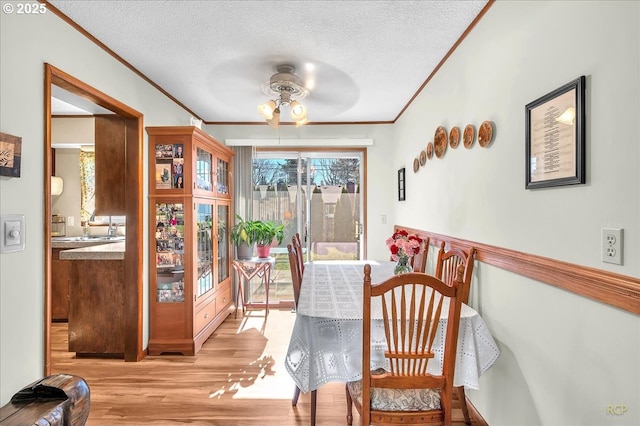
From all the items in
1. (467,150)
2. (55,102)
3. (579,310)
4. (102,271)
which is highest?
(55,102)

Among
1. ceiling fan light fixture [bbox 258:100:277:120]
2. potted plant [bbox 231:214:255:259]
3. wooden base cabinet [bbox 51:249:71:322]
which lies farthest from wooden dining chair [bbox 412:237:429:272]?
wooden base cabinet [bbox 51:249:71:322]

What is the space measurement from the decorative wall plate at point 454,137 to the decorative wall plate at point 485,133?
302 millimetres

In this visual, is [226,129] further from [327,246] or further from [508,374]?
[508,374]

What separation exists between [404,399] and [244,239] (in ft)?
9.16

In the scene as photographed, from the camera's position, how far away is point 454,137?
7.36 ft

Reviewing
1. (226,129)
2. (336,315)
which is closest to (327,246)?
(226,129)

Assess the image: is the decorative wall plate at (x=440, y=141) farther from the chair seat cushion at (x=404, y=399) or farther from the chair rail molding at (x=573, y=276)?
the chair seat cushion at (x=404, y=399)

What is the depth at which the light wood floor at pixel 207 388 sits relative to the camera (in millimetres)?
2000

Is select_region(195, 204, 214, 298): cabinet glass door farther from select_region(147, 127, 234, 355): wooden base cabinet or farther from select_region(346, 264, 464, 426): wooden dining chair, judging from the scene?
select_region(346, 264, 464, 426): wooden dining chair

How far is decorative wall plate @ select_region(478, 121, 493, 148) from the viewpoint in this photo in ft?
5.86

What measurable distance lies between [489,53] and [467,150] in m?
0.58

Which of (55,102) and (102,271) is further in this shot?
(55,102)

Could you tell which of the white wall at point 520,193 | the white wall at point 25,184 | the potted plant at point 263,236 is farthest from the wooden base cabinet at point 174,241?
the white wall at point 25,184

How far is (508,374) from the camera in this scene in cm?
165
